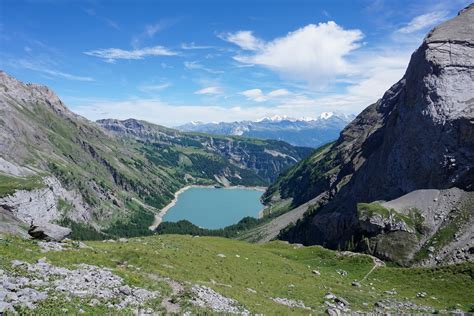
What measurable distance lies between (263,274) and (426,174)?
8888 centimetres

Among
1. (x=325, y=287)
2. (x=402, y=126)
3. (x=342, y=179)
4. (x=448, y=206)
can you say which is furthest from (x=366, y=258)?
(x=342, y=179)

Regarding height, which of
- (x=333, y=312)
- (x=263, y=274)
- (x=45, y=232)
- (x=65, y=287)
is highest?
(x=45, y=232)

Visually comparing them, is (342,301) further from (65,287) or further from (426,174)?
(426,174)

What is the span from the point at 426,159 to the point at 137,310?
4625 inches

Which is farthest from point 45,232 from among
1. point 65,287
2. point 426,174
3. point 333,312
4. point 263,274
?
point 426,174

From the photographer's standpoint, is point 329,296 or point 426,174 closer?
point 329,296

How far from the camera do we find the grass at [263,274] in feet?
100

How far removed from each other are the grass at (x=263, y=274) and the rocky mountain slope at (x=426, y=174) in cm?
3013

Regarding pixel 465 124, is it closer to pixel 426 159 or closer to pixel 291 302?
pixel 426 159

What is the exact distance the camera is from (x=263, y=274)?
48.8 meters

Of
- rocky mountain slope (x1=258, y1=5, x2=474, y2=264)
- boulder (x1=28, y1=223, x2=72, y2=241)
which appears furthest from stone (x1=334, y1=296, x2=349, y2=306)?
rocky mountain slope (x1=258, y1=5, x2=474, y2=264)

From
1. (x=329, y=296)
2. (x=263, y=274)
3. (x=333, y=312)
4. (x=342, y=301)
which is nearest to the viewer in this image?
(x=333, y=312)

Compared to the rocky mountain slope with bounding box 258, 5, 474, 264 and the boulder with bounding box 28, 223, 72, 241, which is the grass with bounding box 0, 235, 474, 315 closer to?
the boulder with bounding box 28, 223, 72, 241

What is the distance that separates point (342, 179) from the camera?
196 m
